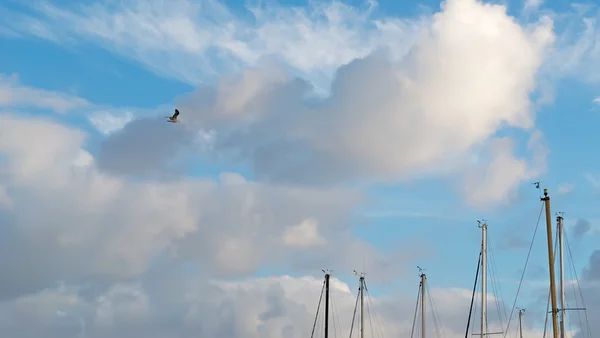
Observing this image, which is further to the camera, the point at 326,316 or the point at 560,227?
the point at 326,316

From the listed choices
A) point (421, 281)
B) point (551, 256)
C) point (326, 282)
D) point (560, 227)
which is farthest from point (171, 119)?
point (326, 282)

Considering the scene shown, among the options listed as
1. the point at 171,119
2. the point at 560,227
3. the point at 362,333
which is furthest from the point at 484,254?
the point at 171,119

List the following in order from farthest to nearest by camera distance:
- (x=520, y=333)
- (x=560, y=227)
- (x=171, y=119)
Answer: (x=520, y=333) → (x=560, y=227) → (x=171, y=119)

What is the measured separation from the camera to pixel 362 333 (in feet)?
425

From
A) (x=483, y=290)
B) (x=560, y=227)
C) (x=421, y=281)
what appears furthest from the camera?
(x=421, y=281)

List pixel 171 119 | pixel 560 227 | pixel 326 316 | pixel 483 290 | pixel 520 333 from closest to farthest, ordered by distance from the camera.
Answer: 1. pixel 171 119
2. pixel 560 227
3. pixel 483 290
4. pixel 326 316
5. pixel 520 333

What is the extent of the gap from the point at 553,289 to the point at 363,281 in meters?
53.2

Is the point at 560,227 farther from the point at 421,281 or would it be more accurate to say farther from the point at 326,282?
the point at 326,282

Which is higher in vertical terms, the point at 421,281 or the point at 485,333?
the point at 421,281

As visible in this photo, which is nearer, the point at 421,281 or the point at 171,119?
the point at 171,119

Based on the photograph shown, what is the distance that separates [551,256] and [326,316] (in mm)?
52794

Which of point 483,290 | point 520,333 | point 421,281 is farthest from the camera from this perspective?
point 520,333

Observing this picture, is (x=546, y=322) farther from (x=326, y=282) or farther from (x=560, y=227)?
(x=326, y=282)

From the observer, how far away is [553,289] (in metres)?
84.7
